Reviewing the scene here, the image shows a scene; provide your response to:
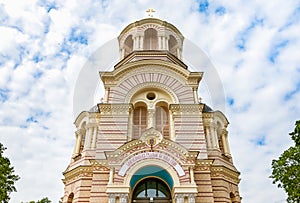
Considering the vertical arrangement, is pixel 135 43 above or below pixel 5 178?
above

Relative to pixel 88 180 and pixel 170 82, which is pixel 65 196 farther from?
pixel 170 82

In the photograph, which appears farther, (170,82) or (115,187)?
(170,82)

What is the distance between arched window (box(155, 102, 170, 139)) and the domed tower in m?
0.03

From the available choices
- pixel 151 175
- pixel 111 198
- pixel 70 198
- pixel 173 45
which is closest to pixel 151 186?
pixel 151 175

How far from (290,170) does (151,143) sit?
7.25m

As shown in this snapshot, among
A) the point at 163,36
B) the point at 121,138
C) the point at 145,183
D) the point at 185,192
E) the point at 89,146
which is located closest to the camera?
the point at 185,192

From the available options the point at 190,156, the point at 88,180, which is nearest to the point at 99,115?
the point at 88,180

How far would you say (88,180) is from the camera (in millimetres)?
16078

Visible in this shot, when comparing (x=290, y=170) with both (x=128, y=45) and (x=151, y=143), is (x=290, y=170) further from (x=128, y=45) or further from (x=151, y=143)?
(x=128, y=45)

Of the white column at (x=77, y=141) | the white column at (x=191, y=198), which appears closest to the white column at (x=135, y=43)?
the white column at (x=77, y=141)

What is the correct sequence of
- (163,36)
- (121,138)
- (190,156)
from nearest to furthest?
(190,156), (121,138), (163,36)

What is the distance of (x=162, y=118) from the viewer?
18094 mm

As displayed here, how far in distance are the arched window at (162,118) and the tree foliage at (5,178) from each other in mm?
8970

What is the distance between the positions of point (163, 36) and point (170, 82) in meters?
6.12
